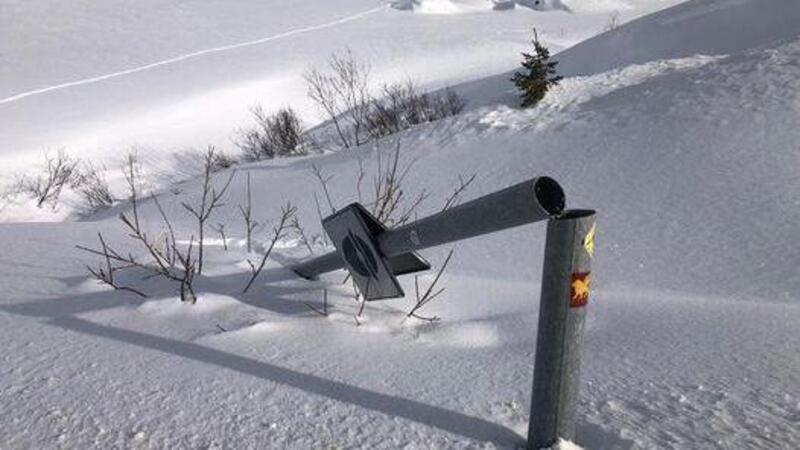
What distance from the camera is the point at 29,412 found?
5.30ft

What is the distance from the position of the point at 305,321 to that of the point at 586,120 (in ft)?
10.7

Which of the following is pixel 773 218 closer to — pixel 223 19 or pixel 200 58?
pixel 200 58

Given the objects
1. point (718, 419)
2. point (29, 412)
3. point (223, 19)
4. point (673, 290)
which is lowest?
point (673, 290)

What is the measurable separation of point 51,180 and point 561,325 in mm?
9843

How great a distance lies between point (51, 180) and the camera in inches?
382

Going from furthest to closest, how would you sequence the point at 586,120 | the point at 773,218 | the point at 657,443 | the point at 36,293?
the point at 586,120 → the point at 773,218 → the point at 36,293 → the point at 657,443

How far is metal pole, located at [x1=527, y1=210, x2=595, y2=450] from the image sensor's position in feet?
4.18

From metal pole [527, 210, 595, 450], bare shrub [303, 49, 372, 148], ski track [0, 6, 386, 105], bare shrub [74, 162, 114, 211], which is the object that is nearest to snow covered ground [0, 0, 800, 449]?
metal pole [527, 210, 595, 450]

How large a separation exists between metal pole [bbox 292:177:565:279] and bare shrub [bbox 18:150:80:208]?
8625mm

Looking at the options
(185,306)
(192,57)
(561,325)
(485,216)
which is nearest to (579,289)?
(561,325)

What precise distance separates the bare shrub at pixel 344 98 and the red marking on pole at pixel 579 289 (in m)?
7.01

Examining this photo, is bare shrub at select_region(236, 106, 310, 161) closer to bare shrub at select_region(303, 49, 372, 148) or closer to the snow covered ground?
bare shrub at select_region(303, 49, 372, 148)

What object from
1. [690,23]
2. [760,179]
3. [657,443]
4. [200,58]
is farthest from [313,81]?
[657,443]

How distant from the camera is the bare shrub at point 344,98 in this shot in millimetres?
9607
